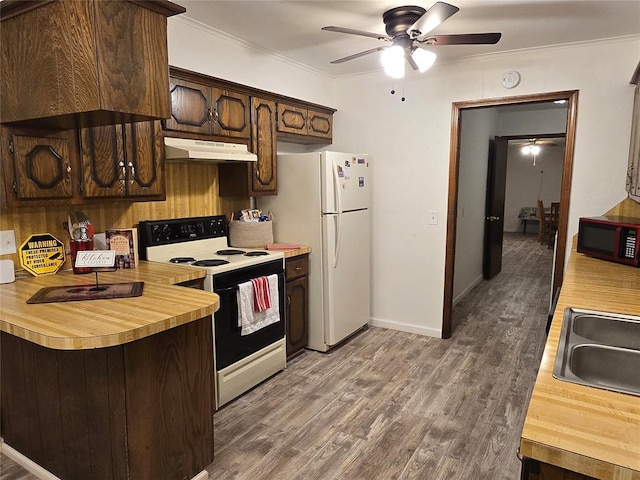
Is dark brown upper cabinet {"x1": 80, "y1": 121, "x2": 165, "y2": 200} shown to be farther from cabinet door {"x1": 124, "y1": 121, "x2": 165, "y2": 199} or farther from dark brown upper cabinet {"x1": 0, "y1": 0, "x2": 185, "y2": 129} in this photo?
dark brown upper cabinet {"x1": 0, "y1": 0, "x2": 185, "y2": 129}

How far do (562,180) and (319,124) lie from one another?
2120mm

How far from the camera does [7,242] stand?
2199mm

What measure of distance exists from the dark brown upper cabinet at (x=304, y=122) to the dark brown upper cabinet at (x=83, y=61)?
1.73 metres

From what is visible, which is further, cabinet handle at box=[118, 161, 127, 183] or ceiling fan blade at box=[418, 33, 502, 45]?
cabinet handle at box=[118, 161, 127, 183]

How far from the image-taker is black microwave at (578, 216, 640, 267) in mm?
2477

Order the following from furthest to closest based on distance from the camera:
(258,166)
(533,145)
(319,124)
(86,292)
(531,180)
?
(531,180)
(533,145)
(319,124)
(258,166)
(86,292)

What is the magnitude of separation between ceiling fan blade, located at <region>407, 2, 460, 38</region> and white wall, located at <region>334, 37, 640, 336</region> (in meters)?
1.57

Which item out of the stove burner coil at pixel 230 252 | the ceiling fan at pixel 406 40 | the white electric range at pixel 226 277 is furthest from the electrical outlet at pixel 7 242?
the ceiling fan at pixel 406 40

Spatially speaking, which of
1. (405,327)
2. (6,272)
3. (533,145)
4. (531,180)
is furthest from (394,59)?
(531,180)

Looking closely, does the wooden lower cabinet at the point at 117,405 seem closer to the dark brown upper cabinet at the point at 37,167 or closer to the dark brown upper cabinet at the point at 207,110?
the dark brown upper cabinet at the point at 37,167

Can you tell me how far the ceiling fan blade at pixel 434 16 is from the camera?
191cm

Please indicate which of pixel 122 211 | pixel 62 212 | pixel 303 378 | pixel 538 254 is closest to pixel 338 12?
pixel 122 211

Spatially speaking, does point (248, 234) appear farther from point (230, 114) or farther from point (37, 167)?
point (37, 167)

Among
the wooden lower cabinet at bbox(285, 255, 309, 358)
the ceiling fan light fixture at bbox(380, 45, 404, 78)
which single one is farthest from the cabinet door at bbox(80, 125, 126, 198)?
the ceiling fan light fixture at bbox(380, 45, 404, 78)
